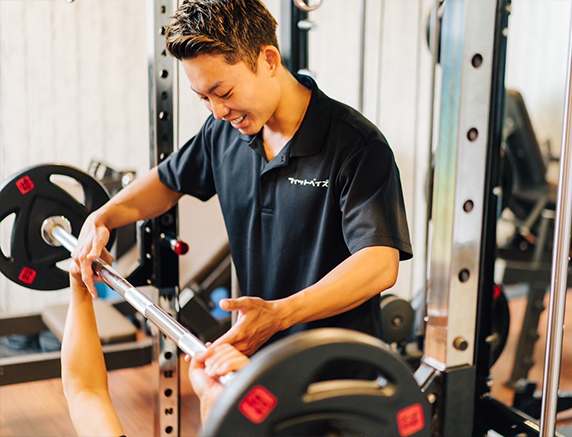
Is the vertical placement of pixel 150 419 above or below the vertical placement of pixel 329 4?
below

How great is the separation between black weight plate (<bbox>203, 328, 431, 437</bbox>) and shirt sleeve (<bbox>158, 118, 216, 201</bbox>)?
3.83 feet

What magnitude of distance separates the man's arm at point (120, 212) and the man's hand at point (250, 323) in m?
0.57

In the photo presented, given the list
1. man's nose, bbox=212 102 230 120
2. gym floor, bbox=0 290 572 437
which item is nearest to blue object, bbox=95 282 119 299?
gym floor, bbox=0 290 572 437

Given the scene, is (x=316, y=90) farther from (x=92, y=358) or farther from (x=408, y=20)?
(x=408, y=20)

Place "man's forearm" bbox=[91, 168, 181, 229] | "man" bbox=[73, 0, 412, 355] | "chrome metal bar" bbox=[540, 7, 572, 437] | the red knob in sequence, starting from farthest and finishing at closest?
the red knob < "man's forearm" bbox=[91, 168, 181, 229] < "man" bbox=[73, 0, 412, 355] < "chrome metal bar" bbox=[540, 7, 572, 437]

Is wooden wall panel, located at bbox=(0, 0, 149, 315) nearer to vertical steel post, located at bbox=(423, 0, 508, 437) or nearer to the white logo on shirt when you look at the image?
the white logo on shirt

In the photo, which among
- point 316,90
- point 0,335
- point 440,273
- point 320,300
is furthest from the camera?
point 0,335

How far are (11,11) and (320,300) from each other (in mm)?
2293

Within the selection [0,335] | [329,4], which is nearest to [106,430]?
[0,335]

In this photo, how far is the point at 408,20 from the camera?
349cm

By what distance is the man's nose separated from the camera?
1430 millimetres

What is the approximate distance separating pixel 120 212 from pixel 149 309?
0.64 meters

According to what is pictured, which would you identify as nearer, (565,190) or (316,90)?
(565,190)

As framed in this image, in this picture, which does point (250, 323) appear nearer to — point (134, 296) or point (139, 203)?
point (134, 296)
